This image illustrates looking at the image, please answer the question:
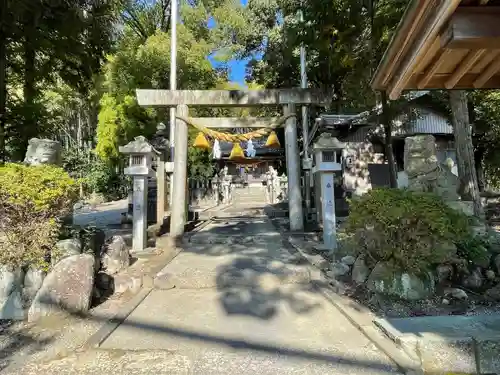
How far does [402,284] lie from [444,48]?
110 inches

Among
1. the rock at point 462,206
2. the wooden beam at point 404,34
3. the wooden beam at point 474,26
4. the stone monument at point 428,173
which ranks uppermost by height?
the wooden beam at point 404,34

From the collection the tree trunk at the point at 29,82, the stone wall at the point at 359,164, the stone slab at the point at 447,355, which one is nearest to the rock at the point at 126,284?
the stone slab at the point at 447,355

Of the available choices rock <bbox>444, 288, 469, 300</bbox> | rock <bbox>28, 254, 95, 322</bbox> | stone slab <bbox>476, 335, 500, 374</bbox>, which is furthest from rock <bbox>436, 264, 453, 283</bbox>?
rock <bbox>28, 254, 95, 322</bbox>

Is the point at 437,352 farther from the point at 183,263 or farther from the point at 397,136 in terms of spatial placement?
the point at 397,136

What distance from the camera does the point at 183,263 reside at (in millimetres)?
5480

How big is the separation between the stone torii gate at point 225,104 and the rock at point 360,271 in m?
3.23

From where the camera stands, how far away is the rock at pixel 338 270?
4832 mm

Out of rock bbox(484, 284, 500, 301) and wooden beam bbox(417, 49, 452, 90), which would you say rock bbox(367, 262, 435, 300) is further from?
wooden beam bbox(417, 49, 452, 90)

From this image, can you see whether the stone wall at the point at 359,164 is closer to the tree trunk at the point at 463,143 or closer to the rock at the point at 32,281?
the tree trunk at the point at 463,143

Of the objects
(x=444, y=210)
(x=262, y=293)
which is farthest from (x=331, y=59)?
(x=262, y=293)

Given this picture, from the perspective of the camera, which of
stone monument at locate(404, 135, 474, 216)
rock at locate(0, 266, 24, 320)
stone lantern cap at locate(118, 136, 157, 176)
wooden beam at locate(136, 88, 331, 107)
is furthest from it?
wooden beam at locate(136, 88, 331, 107)

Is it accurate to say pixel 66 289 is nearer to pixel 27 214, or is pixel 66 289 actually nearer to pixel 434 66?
pixel 27 214

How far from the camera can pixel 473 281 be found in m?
4.28

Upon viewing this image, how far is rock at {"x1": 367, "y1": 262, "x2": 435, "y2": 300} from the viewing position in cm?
403
